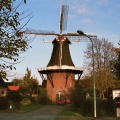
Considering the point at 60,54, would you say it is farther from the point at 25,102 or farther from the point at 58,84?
the point at 25,102

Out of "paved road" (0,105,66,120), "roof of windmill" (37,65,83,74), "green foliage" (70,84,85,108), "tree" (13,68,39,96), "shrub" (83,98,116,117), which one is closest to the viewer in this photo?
"paved road" (0,105,66,120)

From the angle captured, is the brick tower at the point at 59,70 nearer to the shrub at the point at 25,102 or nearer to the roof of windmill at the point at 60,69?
the roof of windmill at the point at 60,69

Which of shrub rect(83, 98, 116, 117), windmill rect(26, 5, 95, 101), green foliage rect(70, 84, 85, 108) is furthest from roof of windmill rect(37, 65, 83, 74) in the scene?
shrub rect(83, 98, 116, 117)

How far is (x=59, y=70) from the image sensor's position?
191 ft

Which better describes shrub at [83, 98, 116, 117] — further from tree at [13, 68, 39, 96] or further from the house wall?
the house wall

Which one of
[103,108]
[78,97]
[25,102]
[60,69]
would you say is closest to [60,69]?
[60,69]

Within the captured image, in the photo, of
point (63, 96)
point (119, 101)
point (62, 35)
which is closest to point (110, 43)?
point (62, 35)

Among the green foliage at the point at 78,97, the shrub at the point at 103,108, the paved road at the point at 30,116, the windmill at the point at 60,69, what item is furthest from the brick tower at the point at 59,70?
the shrub at the point at 103,108

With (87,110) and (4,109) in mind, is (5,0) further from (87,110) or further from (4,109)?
(4,109)

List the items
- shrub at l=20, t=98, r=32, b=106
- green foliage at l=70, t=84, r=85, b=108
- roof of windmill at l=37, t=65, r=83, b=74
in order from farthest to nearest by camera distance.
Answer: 1. roof of windmill at l=37, t=65, r=83, b=74
2. shrub at l=20, t=98, r=32, b=106
3. green foliage at l=70, t=84, r=85, b=108

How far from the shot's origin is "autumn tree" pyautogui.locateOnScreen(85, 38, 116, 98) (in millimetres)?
46344

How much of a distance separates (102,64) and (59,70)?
10975 mm

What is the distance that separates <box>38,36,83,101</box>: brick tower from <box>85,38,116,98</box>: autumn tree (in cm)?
731

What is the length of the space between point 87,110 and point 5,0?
22550mm
